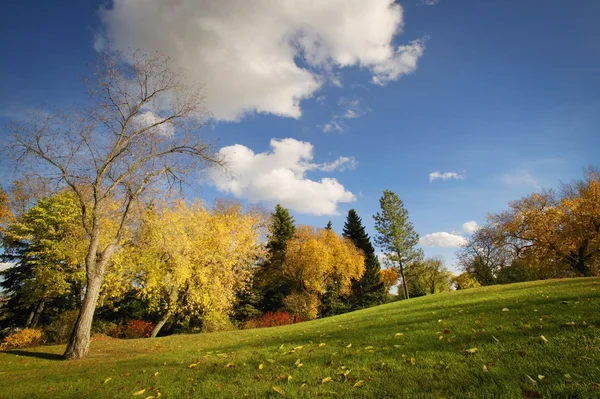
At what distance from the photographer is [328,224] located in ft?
165

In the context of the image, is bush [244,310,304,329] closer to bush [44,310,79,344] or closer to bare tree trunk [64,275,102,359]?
bush [44,310,79,344]

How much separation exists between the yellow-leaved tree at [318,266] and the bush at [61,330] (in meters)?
18.7

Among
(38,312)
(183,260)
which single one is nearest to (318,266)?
(183,260)

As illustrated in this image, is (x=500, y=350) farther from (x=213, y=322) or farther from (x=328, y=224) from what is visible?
(x=328, y=224)

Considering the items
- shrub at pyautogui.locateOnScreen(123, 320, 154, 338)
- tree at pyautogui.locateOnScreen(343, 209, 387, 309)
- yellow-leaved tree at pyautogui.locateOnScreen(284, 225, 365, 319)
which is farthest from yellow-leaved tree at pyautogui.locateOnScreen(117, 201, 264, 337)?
tree at pyautogui.locateOnScreen(343, 209, 387, 309)

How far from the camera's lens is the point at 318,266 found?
3612cm

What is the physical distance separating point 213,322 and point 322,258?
15485mm

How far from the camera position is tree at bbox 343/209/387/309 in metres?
44.5

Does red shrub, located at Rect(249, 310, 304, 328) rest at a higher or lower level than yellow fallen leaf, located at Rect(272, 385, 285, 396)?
lower

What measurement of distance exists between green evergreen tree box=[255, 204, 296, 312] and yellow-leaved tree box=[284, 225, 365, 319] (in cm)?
187

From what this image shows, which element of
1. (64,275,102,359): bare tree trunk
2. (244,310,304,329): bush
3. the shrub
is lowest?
(244,310,304,329): bush

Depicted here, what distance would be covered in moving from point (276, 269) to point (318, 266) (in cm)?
726

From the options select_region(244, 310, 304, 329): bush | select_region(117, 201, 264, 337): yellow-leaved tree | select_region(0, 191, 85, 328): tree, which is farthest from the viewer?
select_region(244, 310, 304, 329): bush

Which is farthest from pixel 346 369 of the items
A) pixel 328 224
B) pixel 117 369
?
pixel 328 224
